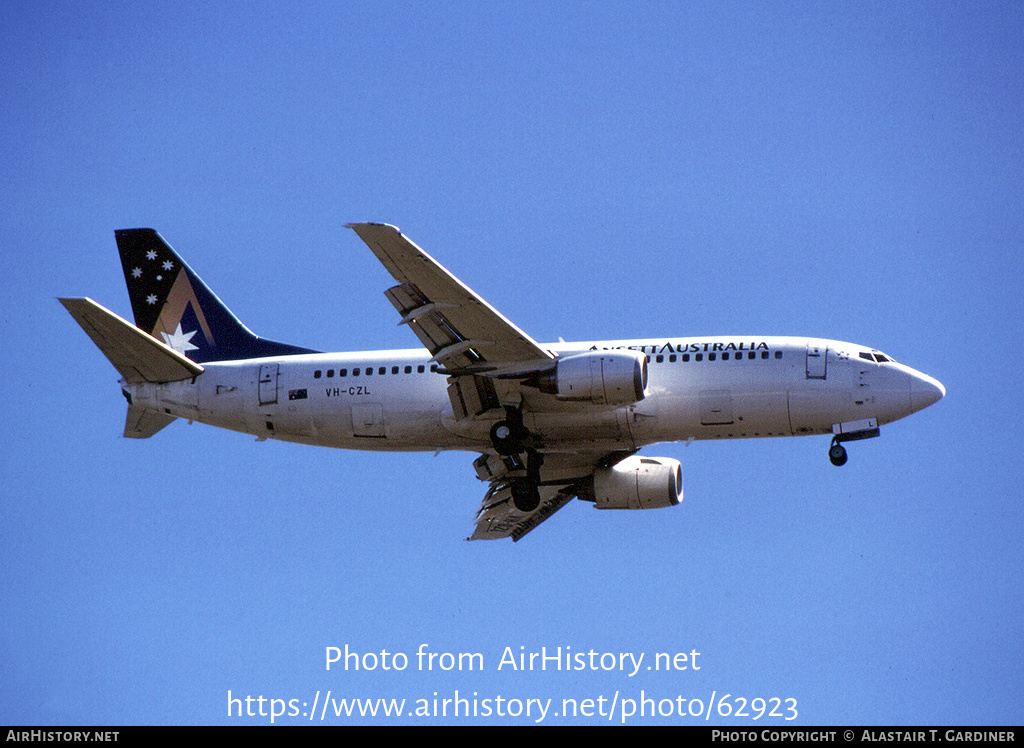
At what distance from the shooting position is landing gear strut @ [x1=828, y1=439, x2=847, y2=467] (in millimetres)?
40094

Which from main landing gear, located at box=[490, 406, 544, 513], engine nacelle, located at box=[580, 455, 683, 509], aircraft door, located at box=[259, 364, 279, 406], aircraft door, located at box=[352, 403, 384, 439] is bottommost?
engine nacelle, located at box=[580, 455, 683, 509]

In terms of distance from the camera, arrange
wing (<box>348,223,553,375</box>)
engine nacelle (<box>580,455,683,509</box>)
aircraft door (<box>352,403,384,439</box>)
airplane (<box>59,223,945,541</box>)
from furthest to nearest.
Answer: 1. engine nacelle (<box>580,455,683,509</box>)
2. aircraft door (<box>352,403,384,439</box>)
3. airplane (<box>59,223,945,541</box>)
4. wing (<box>348,223,553,375</box>)

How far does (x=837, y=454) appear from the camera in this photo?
4019cm

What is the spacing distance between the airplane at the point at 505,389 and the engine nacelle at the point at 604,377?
41mm

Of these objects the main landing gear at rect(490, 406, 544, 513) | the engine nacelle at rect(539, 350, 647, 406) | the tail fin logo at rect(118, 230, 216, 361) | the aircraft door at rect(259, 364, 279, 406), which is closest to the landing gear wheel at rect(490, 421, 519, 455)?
the main landing gear at rect(490, 406, 544, 513)

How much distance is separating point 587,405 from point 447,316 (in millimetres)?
4984

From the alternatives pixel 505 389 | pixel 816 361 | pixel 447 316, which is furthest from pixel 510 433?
pixel 816 361

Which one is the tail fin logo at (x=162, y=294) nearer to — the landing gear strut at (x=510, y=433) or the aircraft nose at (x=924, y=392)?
the landing gear strut at (x=510, y=433)

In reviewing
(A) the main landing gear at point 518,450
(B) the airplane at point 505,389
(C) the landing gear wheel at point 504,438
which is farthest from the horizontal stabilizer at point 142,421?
(A) the main landing gear at point 518,450

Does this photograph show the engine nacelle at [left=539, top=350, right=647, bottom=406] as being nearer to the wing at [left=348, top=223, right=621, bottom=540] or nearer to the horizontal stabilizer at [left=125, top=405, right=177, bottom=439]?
the wing at [left=348, top=223, right=621, bottom=540]

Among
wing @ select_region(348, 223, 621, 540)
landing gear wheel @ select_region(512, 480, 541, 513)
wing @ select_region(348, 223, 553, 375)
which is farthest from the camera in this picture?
landing gear wheel @ select_region(512, 480, 541, 513)

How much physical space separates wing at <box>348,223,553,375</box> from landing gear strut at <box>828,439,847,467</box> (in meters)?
8.97

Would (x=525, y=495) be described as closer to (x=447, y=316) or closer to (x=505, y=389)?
(x=505, y=389)

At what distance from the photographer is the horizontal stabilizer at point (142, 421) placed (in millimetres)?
43281
